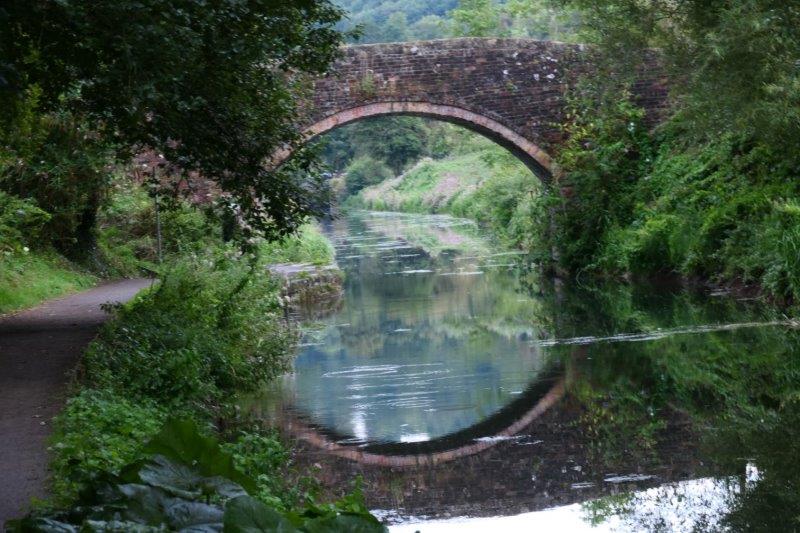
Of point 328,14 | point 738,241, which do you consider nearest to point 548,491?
point 328,14

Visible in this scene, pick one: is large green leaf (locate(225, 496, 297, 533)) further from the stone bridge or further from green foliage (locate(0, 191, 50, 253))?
the stone bridge

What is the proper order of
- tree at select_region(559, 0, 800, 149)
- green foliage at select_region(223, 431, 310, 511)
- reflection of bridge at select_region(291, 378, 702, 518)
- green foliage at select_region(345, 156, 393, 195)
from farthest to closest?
green foliage at select_region(345, 156, 393, 195) → tree at select_region(559, 0, 800, 149) → reflection of bridge at select_region(291, 378, 702, 518) → green foliage at select_region(223, 431, 310, 511)

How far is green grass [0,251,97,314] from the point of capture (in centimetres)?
1335

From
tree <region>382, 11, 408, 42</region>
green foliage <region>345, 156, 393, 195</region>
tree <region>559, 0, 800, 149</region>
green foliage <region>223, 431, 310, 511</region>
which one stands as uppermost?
tree <region>382, 11, 408, 42</region>

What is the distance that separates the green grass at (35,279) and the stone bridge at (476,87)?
5.51 m

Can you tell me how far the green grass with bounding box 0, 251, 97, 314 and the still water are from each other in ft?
10.2

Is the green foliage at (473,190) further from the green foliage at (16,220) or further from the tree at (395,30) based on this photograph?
the tree at (395,30)

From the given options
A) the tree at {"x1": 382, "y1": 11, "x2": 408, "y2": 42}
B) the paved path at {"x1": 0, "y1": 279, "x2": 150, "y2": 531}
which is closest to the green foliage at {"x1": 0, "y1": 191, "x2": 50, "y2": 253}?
the paved path at {"x1": 0, "y1": 279, "x2": 150, "y2": 531}

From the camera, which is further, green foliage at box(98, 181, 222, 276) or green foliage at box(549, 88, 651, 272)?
green foliage at box(549, 88, 651, 272)

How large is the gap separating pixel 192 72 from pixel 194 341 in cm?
265

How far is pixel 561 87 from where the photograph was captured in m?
21.1

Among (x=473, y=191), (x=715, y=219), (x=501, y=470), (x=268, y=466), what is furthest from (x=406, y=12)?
(x=268, y=466)

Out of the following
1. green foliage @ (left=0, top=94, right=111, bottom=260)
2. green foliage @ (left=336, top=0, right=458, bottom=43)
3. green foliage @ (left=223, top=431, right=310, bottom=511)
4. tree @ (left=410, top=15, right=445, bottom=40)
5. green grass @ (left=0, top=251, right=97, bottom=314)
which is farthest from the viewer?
green foliage @ (left=336, top=0, right=458, bottom=43)

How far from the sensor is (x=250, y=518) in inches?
160
